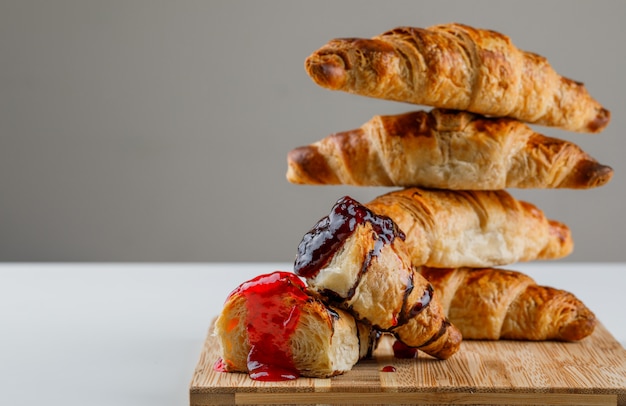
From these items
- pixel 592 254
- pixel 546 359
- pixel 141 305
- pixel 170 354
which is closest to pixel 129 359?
pixel 170 354

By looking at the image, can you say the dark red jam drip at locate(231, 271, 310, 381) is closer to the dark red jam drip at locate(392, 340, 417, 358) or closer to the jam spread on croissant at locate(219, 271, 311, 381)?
the jam spread on croissant at locate(219, 271, 311, 381)

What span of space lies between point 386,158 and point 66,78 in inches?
122

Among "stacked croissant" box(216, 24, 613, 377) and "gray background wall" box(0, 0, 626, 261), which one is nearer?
"stacked croissant" box(216, 24, 613, 377)

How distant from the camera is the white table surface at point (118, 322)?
2031 mm

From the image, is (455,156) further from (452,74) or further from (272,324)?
(272,324)

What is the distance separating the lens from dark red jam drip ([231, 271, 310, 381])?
6.16ft

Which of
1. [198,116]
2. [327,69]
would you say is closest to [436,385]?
[327,69]

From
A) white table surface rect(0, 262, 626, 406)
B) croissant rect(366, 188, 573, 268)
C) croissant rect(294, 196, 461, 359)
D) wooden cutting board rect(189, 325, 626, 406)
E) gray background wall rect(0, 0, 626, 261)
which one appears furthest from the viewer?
gray background wall rect(0, 0, 626, 261)

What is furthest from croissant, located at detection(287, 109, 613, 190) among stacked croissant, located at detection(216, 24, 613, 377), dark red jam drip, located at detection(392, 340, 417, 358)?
dark red jam drip, located at detection(392, 340, 417, 358)

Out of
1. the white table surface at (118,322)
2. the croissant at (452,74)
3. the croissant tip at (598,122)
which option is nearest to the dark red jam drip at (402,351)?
the white table surface at (118,322)

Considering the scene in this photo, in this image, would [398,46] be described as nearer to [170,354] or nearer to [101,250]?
[170,354]

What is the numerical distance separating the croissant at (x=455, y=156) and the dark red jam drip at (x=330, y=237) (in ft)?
1.47

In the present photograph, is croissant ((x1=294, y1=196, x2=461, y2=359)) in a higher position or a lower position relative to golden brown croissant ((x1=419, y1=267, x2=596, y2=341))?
higher

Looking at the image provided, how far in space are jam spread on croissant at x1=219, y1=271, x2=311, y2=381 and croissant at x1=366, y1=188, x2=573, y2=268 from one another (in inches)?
17.7
